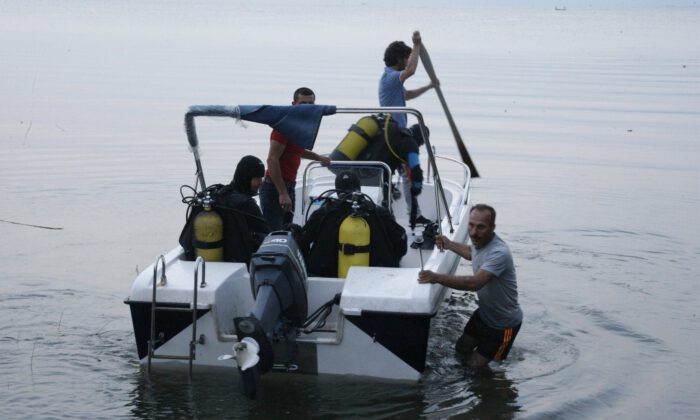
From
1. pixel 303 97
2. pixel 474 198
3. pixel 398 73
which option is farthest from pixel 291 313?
pixel 474 198

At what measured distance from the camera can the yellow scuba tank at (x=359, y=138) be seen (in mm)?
8828

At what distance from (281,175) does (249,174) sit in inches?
33.0

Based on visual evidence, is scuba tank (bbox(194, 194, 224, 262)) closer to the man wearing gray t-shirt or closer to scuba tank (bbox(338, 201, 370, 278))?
scuba tank (bbox(338, 201, 370, 278))

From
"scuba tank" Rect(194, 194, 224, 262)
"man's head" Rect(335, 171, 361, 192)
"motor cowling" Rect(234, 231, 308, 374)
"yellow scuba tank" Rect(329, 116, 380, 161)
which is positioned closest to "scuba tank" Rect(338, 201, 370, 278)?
"motor cowling" Rect(234, 231, 308, 374)

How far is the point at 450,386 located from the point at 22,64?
22.1m

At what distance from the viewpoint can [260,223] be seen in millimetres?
6820

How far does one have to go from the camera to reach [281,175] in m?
7.61

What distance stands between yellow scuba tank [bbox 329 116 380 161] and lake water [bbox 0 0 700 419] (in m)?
1.54

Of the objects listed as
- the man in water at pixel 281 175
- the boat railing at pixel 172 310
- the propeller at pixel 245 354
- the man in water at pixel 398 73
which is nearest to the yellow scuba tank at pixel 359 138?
the man in water at pixel 398 73

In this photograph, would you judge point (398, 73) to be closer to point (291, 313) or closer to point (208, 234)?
point (208, 234)

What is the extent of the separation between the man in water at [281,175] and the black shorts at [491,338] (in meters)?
1.63

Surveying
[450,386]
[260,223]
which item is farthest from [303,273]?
[450,386]

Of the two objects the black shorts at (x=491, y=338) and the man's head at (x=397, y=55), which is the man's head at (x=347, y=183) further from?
the man's head at (x=397, y=55)

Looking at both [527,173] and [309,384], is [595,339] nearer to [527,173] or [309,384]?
[309,384]
